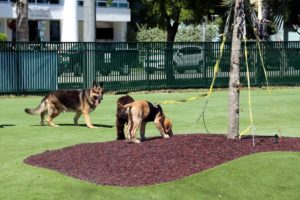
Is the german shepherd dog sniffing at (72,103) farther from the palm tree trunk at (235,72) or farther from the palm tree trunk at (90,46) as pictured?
Answer: the palm tree trunk at (90,46)

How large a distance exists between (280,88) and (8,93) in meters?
12.0

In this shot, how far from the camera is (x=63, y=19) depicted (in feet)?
212

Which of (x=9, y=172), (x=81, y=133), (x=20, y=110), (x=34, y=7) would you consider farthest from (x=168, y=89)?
(x=34, y=7)

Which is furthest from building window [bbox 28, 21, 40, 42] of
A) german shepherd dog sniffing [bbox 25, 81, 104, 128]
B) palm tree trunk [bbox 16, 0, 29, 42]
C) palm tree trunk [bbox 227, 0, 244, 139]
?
palm tree trunk [bbox 227, 0, 244, 139]

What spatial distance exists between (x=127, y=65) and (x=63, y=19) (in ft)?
130

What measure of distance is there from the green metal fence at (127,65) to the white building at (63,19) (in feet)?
105

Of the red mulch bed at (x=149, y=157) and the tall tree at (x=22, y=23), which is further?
the tall tree at (x=22, y=23)

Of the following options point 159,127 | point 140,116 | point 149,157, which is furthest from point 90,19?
point 149,157

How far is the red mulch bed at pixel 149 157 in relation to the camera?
8.20 m

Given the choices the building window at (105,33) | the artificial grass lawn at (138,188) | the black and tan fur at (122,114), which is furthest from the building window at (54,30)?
the black and tan fur at (122,114)

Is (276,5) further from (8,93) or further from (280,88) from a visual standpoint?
(8,93)

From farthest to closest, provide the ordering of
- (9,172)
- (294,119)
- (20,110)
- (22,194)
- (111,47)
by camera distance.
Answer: (111,47) → (20,110) → (294,119) → (9,172) → (22,194)

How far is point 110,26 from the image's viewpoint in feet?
241

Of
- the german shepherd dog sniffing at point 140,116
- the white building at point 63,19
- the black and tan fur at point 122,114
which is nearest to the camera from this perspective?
the german shepherd dog sniffing at point 140,116
